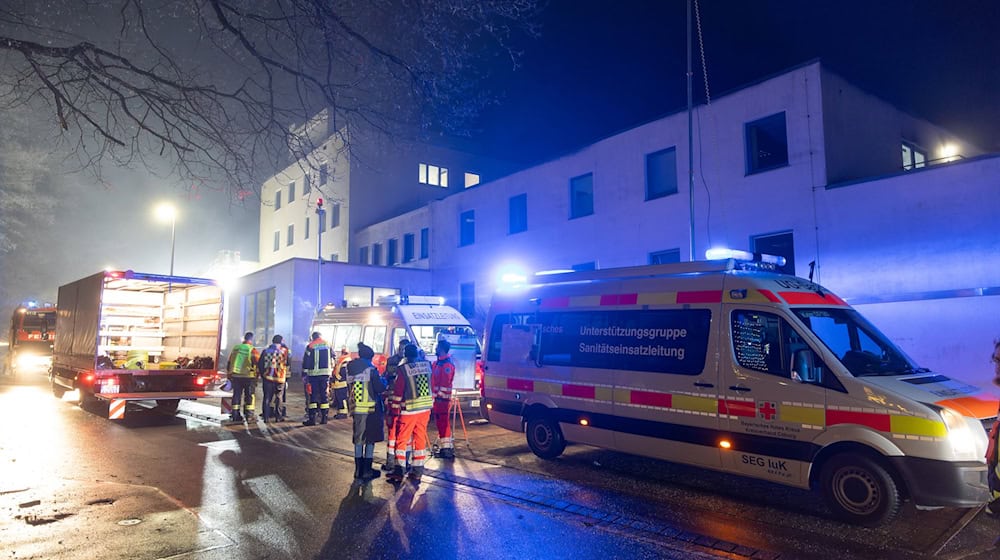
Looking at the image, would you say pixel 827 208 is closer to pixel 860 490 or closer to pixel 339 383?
pixel 860 490

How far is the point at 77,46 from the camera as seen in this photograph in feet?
19.3

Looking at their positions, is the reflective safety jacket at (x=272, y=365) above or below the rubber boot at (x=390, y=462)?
above

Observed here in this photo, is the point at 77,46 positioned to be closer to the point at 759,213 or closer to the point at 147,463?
the point at 147,463

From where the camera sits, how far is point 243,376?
40.0 ft

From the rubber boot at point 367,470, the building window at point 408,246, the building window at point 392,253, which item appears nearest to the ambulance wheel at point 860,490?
the rubber boot at point 367,470

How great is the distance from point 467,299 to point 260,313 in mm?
9702

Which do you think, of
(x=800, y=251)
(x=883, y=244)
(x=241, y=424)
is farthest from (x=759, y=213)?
(x=241, y=424)

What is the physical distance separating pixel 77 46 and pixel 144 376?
8119 mm

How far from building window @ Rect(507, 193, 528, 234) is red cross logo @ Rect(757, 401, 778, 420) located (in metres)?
15.5

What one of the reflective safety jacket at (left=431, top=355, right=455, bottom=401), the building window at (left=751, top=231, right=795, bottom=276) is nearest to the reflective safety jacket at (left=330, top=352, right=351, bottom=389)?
the reflective safety jacket at (left=431, top=355, right=455, bottom=401)

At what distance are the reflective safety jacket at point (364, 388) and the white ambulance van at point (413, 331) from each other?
4491 mm

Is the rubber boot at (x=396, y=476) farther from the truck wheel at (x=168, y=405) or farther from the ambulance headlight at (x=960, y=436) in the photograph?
the truck wheel at (x=168, y=405)

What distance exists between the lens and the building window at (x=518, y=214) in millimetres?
21500

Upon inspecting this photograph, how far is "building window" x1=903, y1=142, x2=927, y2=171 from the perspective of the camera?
1609 centimetres
